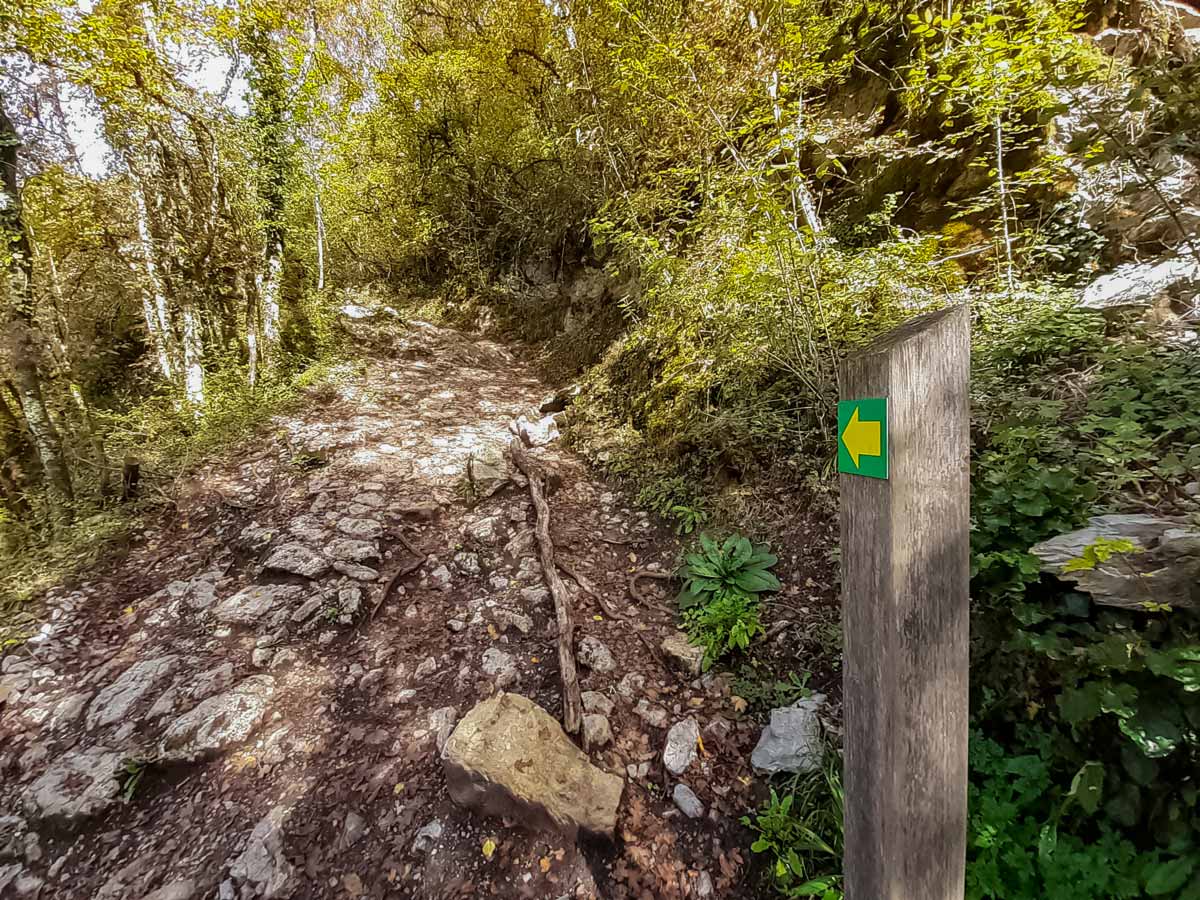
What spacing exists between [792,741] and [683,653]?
828 mm

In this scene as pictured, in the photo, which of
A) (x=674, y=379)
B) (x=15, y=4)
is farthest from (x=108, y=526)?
(x=674, y=379)

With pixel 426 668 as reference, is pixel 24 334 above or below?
above

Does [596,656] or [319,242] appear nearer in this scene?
[596,656]

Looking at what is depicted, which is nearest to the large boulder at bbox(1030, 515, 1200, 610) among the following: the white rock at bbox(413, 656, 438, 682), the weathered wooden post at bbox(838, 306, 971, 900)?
the weathered wooden post at bbox(838, 306, 971, 900)

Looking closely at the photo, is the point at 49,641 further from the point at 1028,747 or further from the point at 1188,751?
the point at 1188,751

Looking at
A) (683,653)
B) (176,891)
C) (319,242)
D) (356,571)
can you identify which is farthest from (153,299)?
(683,653)

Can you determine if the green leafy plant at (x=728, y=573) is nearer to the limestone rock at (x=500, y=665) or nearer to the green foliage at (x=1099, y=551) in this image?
the limestone rock at (x=500, y=665)

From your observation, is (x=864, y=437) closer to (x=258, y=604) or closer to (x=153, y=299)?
(x=258, y=604)

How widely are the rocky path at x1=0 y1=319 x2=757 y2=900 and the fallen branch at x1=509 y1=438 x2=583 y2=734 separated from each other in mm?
110

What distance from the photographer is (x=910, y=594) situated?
1212mm

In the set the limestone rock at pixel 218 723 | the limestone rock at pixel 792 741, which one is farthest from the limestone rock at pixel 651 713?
the limestone rock at pixel 218 723

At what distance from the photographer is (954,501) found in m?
1.21

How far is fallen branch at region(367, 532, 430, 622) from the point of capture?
3.64 m

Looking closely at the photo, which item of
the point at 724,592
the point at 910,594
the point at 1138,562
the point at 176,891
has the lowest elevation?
the point at 176,891
